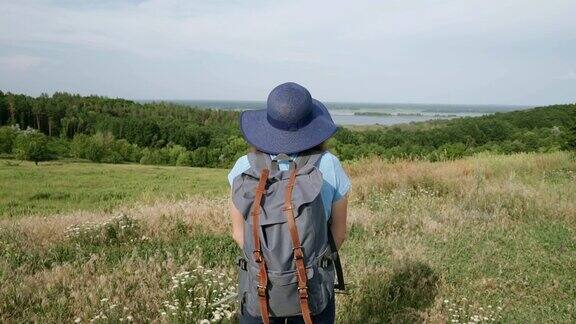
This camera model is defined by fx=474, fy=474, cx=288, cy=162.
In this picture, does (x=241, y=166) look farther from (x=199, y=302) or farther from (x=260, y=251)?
(x=199, y=302)

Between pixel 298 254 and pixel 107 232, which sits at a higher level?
pixel 298 254

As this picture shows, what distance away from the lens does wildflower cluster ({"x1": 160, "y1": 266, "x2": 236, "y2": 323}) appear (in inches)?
158

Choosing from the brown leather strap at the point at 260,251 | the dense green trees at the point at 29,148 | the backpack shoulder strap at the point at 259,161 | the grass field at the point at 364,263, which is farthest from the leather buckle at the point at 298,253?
the dense green trees at the point at 29,148

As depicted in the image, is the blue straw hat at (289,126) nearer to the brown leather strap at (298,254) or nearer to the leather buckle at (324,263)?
the brown leather strap at (298,254)

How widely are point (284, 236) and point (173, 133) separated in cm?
10166

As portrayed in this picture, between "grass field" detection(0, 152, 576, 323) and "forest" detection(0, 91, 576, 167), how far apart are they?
43.0 metres

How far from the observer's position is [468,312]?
15.2ft

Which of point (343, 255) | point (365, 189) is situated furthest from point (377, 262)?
point (365, 189)

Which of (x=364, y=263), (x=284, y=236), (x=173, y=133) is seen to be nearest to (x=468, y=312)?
(x=364, y=263)

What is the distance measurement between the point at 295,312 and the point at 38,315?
2994 mm

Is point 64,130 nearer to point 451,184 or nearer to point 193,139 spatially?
point 193,139

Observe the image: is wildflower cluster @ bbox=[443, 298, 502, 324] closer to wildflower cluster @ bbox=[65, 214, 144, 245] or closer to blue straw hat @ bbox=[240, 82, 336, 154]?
blue straw hat @ bbox=[240, 82, 336, 154]

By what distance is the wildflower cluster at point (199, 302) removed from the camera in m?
4.02

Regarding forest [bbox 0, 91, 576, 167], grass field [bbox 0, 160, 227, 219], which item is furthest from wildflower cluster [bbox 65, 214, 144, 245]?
forest [bbox 0, 91, 576, 167]
